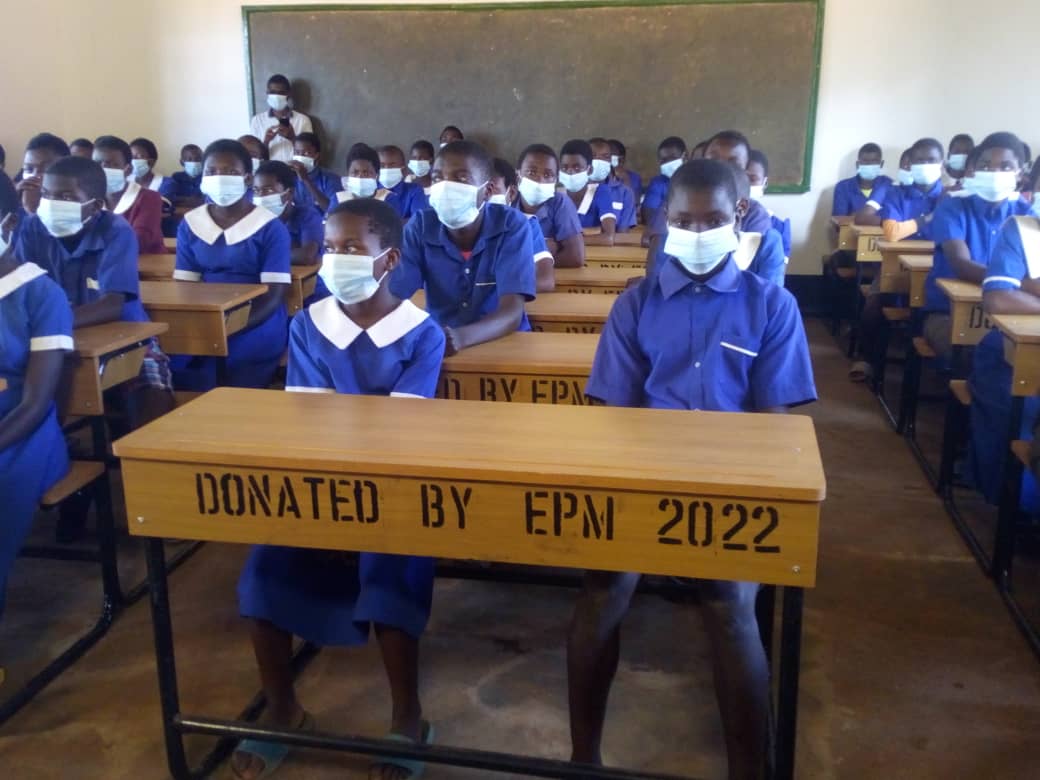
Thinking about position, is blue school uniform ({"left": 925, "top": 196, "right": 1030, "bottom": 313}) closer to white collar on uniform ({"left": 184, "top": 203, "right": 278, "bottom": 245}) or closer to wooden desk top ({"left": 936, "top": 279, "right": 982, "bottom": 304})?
wooden desk top ({"left": 936, "top": 279, "right": 982, "bottom": 304})

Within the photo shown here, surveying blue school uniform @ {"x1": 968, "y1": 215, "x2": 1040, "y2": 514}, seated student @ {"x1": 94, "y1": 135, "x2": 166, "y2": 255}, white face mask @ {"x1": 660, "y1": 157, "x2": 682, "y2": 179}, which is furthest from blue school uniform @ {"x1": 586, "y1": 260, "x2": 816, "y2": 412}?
white face mask @ {"x1": 660, "y1": 157, "x2": 682, "y2": 179}

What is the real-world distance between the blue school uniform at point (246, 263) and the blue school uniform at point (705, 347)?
1941 millimetres

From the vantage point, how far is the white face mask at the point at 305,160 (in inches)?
266

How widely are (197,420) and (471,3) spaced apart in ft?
19.7

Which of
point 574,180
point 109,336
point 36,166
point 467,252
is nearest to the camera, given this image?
point 109,336

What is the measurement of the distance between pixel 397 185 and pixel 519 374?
442 centimetres

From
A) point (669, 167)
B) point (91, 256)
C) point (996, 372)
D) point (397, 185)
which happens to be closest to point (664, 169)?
point (669, 167)

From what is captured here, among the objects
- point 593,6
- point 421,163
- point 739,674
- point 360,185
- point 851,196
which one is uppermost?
point 593,6

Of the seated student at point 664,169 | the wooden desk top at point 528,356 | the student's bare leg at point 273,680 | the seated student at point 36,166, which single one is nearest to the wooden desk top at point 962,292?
the wooden desk top at point 528,356

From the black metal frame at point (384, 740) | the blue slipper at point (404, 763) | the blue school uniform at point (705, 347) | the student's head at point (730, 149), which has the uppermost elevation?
the student's head at point (730, 149)

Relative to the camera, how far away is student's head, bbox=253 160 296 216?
158 inches

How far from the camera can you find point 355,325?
6.63 ft

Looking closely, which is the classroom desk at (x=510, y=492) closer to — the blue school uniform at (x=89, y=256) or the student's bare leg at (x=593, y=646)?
the student's bare leg at (x=593, y=646)

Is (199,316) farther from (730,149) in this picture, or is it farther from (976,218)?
(976,218)
